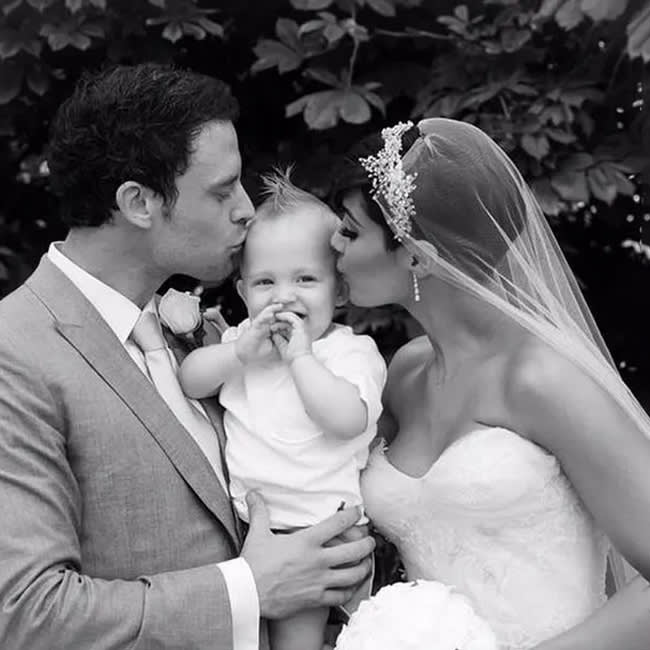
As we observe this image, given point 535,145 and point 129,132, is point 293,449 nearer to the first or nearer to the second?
point 129,132

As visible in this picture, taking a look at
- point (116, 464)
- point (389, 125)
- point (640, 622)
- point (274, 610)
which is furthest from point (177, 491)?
point (389, 125)

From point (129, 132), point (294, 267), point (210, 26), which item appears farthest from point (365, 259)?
point (210, 26)

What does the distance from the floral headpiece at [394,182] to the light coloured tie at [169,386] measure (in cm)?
66

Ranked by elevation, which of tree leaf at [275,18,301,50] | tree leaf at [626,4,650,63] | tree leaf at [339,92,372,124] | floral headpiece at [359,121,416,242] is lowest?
tree leaf at [339,92,372,124]

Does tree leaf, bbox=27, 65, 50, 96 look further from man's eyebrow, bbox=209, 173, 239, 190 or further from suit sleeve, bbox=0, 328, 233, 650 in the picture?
suit sleeve, bbox=0, 328, 233, 650

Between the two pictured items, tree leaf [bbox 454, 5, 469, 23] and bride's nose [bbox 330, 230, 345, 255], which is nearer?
bride's nose [bbox 330, 230, 345, 255]

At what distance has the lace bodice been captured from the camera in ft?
10.4

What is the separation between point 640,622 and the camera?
10.00 feet

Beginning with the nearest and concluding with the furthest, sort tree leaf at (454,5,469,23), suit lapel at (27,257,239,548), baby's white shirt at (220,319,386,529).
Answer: suit lapel at (27,257,239,548), baby's white shirt at (220,319,386,529), tree leaf at (454,5,469,23)

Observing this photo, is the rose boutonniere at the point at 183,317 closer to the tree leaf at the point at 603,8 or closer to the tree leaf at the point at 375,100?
the tree leaf at the point at 375,100

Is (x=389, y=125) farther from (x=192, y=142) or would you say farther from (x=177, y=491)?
(x=177, y=491)

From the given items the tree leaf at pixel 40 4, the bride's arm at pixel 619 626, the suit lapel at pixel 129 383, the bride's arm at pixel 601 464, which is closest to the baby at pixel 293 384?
the suit lapel at pixel 129 383

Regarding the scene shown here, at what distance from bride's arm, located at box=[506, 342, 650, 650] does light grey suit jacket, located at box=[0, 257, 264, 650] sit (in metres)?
0.79

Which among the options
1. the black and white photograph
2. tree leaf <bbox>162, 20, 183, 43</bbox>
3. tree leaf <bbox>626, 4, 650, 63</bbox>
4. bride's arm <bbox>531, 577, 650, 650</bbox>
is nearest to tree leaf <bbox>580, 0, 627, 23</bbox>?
tree leaf <bbox>626, 4, 650, 63</bbox>
